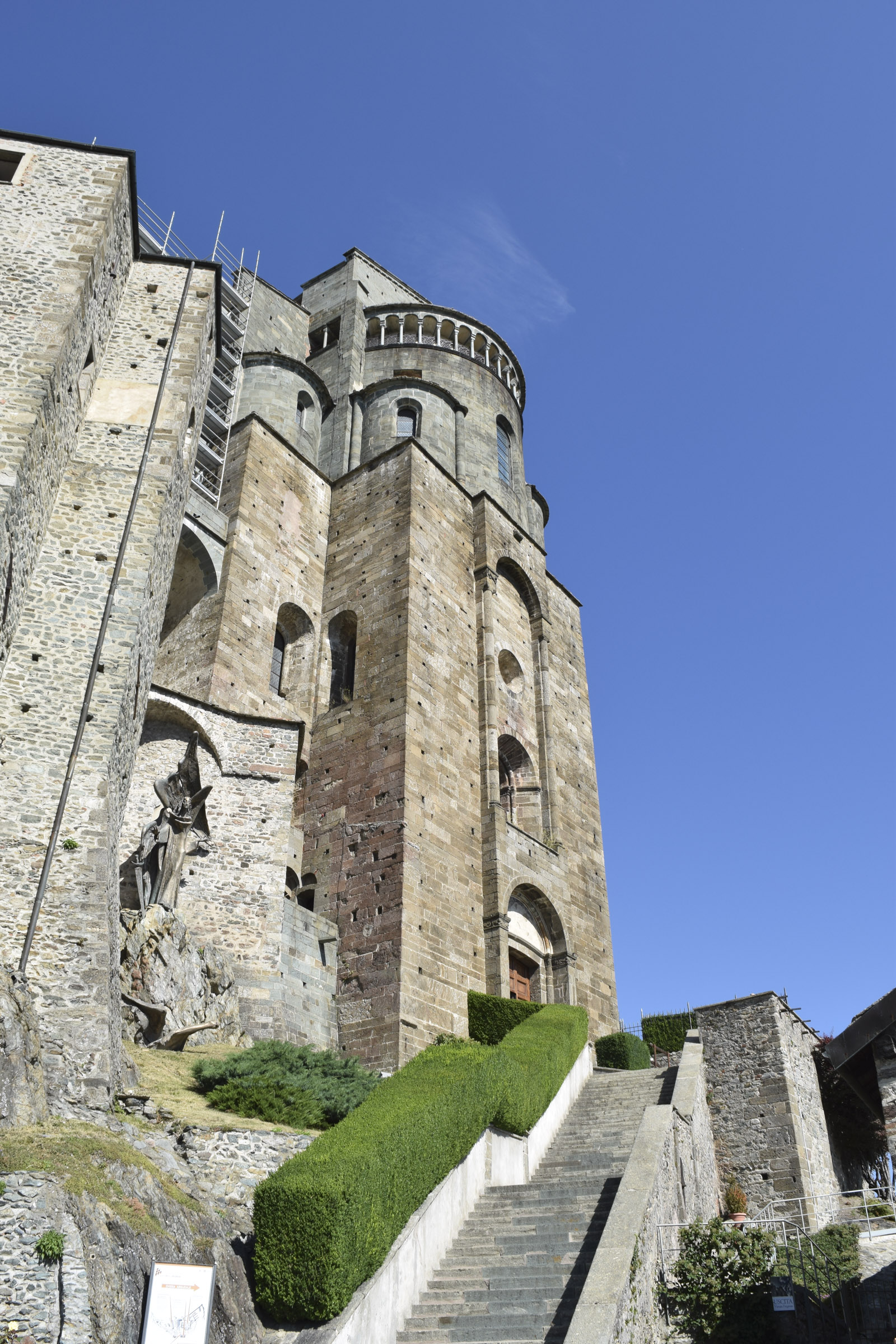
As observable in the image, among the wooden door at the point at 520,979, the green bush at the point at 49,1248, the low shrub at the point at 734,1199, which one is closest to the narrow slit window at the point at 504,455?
the wooden door at the point at 520,979

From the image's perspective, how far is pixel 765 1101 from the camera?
1752 cm

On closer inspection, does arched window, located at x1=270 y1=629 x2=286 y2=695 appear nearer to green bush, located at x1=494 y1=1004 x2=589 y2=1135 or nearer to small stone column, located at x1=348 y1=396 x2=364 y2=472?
small stone column, located at x1=348 y1=396 x2=364 y2=472

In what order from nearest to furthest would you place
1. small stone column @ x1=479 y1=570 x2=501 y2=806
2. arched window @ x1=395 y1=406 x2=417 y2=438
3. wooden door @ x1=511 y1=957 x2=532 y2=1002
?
1. wooden door @ x1=511 y1=957 x2=532 y2=1002
2. small stone column @ x1=479 y1=570 x2=501 y2=806
3. arched window @ x1=395 y1=406 x2=417 y2=438

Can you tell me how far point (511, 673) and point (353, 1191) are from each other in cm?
1748

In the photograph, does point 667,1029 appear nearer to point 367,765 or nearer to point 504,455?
point 367,765

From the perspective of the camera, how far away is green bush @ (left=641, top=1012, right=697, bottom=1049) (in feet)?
77.5

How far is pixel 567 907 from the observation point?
899 inches

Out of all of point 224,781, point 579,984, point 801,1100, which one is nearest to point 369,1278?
point 224,781

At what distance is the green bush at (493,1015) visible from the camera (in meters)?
18.2

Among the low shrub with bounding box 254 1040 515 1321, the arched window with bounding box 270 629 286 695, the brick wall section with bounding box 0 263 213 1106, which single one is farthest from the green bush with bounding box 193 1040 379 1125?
the arched window with bounding box 270 629 286 695

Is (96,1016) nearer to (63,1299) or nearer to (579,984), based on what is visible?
(63,1299)

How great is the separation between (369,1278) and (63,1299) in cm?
288

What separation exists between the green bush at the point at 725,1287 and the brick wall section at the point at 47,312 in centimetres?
967

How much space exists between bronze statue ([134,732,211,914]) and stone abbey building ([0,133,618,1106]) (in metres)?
0.33
